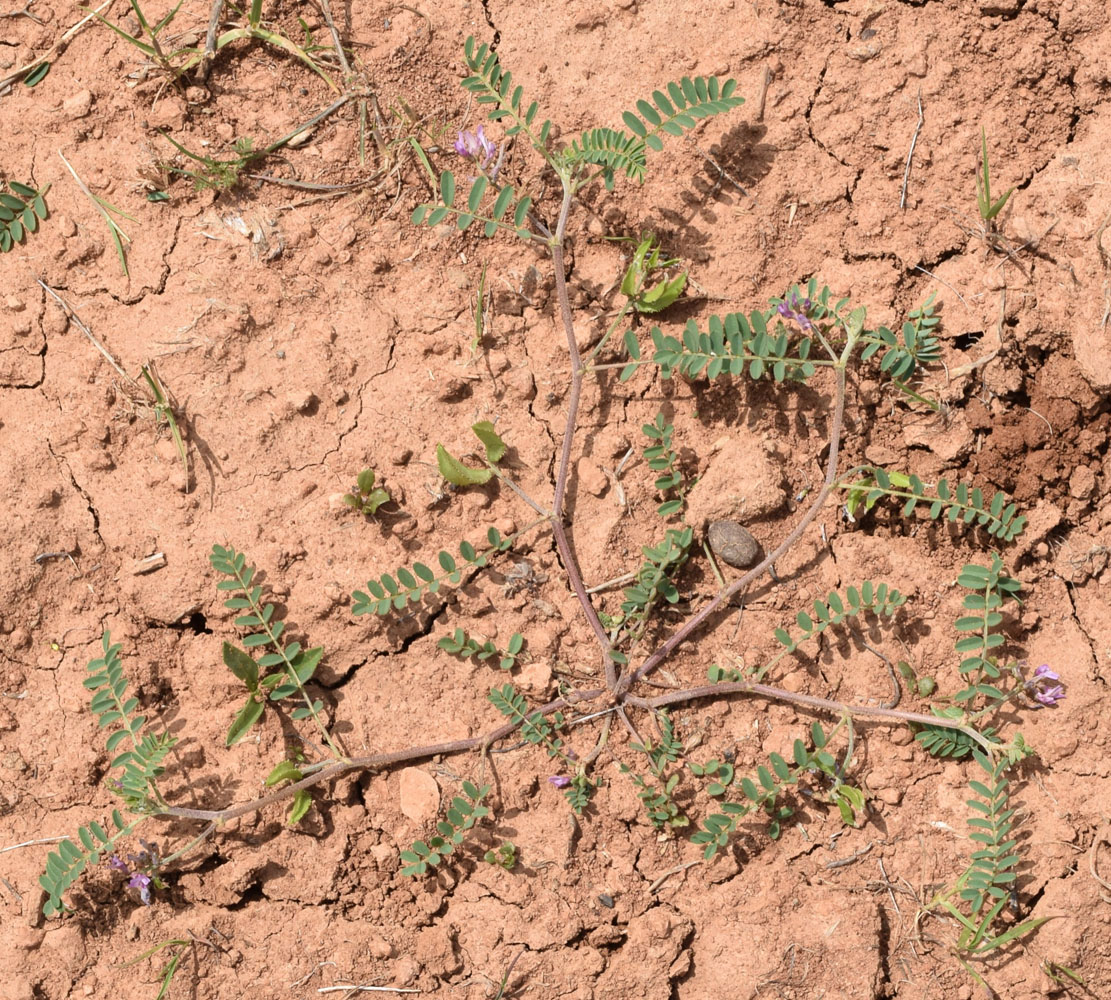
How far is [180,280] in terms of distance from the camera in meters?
3.47

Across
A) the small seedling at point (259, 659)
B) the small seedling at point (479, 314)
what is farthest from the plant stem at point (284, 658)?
the small seedling at point (479, 314)

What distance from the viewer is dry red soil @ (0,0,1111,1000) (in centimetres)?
328

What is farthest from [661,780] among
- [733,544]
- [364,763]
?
[364,763]

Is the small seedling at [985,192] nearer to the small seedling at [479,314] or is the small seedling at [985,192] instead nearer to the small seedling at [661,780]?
the small seedling at [479,314]

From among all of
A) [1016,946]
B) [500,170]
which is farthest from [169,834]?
[1016,946]

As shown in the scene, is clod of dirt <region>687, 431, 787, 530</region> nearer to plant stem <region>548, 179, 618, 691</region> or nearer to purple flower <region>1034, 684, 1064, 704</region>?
→ plant stem <region>548, 179, 618, 691</region>

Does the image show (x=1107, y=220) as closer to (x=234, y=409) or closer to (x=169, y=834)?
(x=234, y=409)

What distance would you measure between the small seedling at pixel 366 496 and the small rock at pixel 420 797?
2.82 feet

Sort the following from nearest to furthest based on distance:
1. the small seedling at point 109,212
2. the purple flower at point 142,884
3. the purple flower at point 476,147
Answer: the purple flower at point 142,884 → the purple flower at point 476,147 → the small seedling at point 109,212

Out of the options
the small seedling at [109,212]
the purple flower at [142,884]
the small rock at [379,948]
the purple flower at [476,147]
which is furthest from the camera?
the small seedling at [109,212]

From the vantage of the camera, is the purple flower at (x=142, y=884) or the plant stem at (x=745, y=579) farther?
the plant stem at (x=745, y=579)

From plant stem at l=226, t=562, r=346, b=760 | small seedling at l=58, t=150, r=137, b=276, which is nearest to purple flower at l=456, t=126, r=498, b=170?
small seedling at l=58, t=150, r=137, b=276

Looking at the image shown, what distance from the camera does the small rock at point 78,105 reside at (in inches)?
138

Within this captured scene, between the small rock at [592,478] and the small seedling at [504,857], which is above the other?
the small rock at [592,478]
